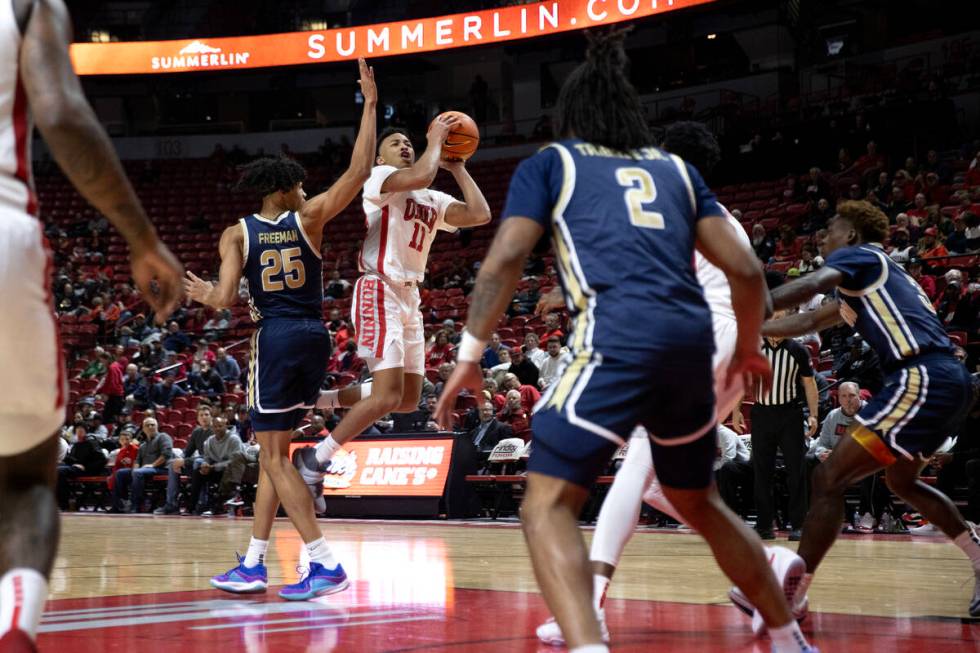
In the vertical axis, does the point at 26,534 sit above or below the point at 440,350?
above

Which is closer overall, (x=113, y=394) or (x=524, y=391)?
(x=524, y=391)

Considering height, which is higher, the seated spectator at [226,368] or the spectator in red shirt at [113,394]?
the seated spectator at [226,368]

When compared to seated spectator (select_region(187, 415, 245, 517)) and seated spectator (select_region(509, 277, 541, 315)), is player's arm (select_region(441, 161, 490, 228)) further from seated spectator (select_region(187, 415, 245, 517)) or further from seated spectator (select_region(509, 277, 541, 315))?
seated spectator (select_region(509, 277, 541, 315))

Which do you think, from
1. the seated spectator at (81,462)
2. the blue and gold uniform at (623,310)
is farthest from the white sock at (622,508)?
the seated spectator at (81,462)

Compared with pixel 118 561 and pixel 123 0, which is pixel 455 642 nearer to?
pixel 118 561

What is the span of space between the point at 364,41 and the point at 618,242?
83.8 ft

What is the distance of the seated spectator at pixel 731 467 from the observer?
398 inches

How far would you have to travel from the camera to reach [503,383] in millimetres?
13234

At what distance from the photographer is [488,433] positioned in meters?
12.0

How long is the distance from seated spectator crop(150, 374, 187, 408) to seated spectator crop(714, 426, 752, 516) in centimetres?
1128

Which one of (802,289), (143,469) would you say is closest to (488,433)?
(143,469)

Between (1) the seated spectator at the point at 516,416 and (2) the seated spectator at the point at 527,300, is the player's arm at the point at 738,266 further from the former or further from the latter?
(2) the seated spectator at the point at 527,300

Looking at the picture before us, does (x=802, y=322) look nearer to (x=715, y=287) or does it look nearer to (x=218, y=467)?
(x=715, y=287)

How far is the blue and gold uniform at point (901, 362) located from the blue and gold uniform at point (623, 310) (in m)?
1.75
